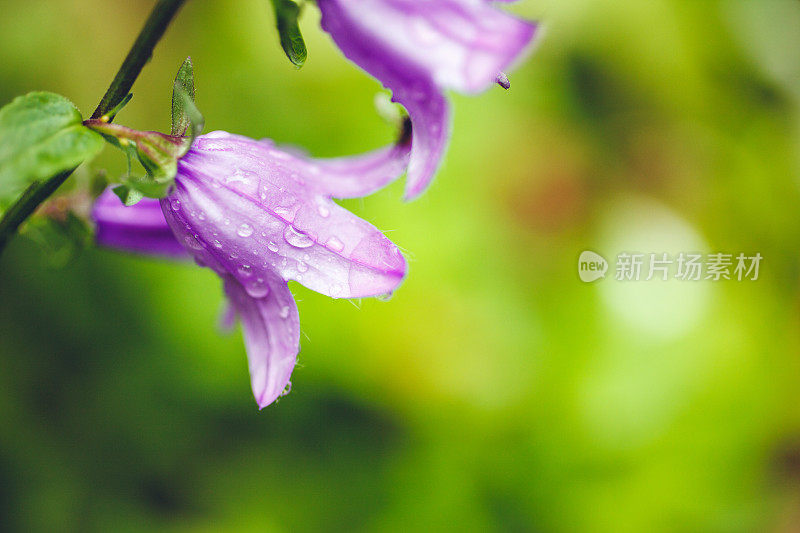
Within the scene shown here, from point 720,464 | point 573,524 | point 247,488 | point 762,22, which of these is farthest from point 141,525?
point 762,22

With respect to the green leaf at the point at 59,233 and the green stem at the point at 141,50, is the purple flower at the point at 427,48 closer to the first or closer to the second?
the green stem at the point at 141,50

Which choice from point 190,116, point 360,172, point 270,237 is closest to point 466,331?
point 360,172

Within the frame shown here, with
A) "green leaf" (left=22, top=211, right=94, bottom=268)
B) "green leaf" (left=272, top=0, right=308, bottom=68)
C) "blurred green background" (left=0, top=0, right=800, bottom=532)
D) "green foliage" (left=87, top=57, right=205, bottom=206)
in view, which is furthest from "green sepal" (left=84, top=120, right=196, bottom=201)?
"blurred green background" (left=0, top=0, right=800, bottom=532)

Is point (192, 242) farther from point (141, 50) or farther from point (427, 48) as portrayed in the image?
Answer: point (427, 48)

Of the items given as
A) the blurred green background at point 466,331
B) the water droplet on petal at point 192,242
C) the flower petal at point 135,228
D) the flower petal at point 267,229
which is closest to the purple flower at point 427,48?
the flower petal at point 267,229

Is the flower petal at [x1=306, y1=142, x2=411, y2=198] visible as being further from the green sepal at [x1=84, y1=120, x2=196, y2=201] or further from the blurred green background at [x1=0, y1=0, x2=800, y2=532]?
the blurred green background at [x1=0, y1=0, x2=800, y2=532]

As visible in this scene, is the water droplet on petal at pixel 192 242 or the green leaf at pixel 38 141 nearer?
the green leaf at pixel 38 141
